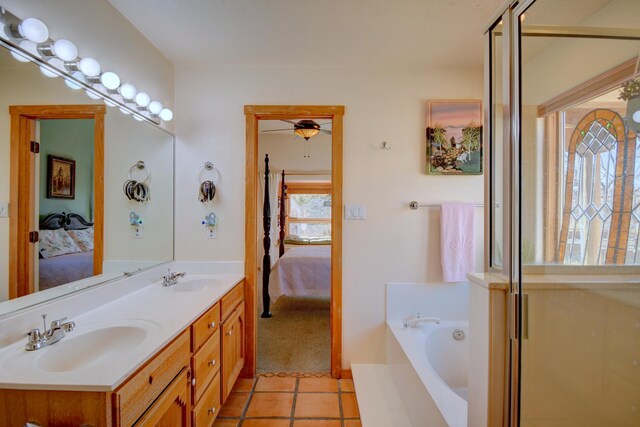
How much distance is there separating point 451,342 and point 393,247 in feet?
2.68

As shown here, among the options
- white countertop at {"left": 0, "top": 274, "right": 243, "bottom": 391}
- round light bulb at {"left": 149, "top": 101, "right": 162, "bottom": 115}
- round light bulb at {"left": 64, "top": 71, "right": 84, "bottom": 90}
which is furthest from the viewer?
round light bulb at {"left": 149, "top": 101, "right": 162, "bottom": 115}

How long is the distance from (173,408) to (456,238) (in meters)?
2.07

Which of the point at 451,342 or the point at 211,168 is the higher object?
the point at 211,168

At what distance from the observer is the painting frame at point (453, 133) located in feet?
7.14

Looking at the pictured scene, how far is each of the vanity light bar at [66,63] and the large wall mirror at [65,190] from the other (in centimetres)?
4

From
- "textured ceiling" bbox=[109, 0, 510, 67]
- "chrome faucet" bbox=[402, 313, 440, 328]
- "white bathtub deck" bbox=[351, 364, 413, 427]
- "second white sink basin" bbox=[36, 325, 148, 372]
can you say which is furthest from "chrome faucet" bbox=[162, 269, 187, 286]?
"chrome faucet" bbox=[402, 313, 440, 328]

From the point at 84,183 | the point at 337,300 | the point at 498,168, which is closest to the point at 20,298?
the point at 84,183

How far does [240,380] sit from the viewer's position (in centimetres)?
213

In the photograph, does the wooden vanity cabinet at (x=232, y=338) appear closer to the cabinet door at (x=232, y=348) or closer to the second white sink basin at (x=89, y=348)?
the cabinet door at (x=232, y=348)

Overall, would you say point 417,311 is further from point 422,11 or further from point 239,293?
point 422,11

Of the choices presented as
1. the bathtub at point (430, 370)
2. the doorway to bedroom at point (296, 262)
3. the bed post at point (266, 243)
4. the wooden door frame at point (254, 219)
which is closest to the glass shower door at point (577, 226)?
the bathtub at point (430, 370)

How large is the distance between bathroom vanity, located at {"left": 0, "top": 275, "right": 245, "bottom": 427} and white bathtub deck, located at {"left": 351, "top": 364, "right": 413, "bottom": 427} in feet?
2.88

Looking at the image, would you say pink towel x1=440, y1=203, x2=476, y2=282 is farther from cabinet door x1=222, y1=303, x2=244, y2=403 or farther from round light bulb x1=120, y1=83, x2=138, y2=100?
round light bulb x1=120, y1=83, x2=138, y2=100

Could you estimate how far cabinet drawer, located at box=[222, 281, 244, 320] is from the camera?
1.75m
